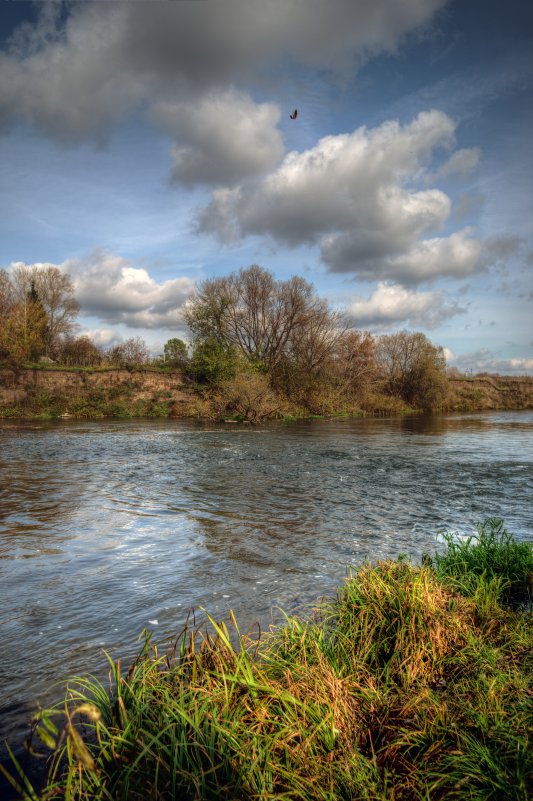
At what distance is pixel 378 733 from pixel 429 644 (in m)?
1.09

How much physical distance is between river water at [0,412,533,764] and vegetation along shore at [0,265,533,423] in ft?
67.2

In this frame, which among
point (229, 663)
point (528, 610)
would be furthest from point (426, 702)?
point (528, 610)

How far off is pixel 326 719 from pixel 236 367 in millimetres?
40316

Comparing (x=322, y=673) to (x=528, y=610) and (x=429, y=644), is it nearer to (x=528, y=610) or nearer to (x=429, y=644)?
(x=429, y=644)

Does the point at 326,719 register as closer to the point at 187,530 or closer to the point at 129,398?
the point at 187,530

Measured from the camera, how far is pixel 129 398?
45.4 m

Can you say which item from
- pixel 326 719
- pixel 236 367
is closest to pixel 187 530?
pixel 326 719

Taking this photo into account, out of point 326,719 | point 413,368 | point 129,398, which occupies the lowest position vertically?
point 326,719

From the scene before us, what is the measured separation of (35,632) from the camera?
4711 millimetres

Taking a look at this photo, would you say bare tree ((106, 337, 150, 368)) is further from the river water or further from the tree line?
the river water

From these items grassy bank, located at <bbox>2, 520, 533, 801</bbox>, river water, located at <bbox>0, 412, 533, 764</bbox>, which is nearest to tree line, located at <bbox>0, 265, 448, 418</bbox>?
river water, located at <bbox>0, 412, 533, 764</bbox>

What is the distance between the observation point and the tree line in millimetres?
45281

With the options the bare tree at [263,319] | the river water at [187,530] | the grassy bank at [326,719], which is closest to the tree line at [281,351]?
the bare tree at [263,319]

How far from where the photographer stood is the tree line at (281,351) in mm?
45281
